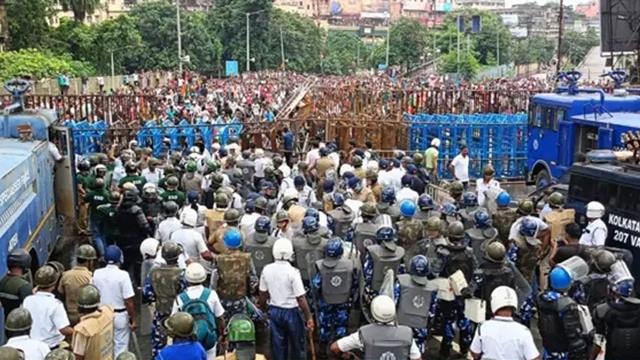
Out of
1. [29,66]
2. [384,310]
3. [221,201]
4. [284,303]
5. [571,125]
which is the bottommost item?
[284,303]

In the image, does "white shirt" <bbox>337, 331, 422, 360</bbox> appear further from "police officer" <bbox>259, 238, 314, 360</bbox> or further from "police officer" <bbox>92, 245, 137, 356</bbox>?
"police officer" <bbox>92, 245, 137, 356</bbox>

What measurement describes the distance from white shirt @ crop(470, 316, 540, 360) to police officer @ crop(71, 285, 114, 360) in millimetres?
2906

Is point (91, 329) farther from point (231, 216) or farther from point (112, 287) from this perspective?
point (231, 216)

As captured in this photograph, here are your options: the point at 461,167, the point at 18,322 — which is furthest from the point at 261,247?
the point at 461,167

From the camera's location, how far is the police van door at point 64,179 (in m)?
12.2

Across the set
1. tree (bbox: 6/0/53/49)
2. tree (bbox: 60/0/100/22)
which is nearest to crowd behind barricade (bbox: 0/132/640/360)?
tree (bbox: 6/0/53/49)

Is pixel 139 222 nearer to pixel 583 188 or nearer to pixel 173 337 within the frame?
pixel 173 337

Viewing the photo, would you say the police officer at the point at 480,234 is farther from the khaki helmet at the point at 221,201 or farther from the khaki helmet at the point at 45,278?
the khaki helmet at the point at 45,278

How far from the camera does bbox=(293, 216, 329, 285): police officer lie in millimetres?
8320

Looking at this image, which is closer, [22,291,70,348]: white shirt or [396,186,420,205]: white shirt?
[22,291,70,348]: white shirt

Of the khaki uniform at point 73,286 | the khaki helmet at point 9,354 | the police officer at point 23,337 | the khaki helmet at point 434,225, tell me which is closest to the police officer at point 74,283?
the khaki uniform at point 73,286

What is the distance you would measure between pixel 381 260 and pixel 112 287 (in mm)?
2705

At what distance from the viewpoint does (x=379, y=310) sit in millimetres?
5539

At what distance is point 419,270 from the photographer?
708cm
